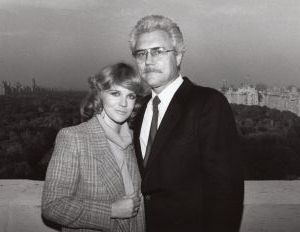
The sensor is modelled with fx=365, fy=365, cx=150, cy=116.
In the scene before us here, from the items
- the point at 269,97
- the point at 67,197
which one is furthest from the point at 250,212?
the point at 269,97

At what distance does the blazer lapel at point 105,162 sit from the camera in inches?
67.4

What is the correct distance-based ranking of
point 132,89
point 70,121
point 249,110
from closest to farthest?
point 132,89 → point 70,121 → point 249,110

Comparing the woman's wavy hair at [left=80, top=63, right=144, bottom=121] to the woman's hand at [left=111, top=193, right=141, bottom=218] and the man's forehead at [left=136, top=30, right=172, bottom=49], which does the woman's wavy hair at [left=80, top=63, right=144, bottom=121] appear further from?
the woman's hand at [left=111, top=193, right=141, bottom=218]

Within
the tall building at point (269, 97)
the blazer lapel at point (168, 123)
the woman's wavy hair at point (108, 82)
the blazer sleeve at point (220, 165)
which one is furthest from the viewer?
the tall building at point (269, 97)

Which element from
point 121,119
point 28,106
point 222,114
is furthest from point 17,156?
point 222,114

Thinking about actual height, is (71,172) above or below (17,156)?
above

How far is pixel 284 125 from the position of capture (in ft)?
22.6

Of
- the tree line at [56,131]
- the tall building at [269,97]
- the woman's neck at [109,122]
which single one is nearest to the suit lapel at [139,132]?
the woman's neck at [109,122]

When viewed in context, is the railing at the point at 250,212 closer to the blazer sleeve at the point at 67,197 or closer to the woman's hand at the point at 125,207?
the blazer sleeve at the point at 67,197

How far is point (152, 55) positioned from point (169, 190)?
26.2 inches

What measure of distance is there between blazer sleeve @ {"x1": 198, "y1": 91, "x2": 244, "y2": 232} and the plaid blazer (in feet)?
1.28

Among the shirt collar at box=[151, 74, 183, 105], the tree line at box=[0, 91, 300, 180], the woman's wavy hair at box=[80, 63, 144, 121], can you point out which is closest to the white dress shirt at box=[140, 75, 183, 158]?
the shirt collar at box=[151, 74, 183, 105]

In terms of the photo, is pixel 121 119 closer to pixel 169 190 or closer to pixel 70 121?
pixel 169 190

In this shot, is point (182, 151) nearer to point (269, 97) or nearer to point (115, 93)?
point (115, 93)
